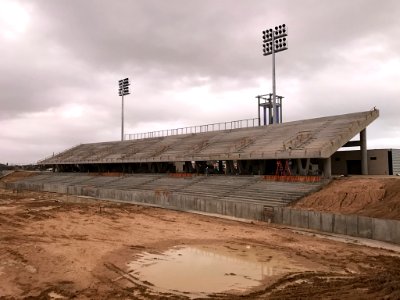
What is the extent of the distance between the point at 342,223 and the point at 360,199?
12.5ft

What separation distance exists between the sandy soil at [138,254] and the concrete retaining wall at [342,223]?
4.02ft

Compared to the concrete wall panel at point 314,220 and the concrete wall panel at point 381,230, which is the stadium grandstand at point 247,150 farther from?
the concrete wall panel at point 381,230

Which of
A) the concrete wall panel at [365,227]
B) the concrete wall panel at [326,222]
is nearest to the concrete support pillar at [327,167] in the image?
the concrete wall panel at [326,222]

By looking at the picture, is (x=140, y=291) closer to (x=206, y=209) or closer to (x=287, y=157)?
(x=206, y=209)

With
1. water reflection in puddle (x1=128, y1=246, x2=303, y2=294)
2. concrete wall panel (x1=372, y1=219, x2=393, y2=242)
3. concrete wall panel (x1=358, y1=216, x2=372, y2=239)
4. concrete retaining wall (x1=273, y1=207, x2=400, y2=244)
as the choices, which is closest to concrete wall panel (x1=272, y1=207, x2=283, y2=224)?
concrete retaining wall (x1=273, y1=207, x2=400, y2=244)

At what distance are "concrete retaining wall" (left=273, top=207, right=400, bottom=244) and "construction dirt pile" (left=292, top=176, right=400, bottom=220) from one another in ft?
3.79

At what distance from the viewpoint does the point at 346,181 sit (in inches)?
1123

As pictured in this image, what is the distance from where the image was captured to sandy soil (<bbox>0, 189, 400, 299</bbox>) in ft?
36.1

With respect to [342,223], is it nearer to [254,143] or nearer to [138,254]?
[138,254]

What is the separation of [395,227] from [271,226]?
755 cm

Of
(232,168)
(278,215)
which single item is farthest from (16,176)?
(278,215)

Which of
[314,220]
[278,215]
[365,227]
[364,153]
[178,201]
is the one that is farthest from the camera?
[364,153]

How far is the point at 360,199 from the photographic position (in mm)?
23984

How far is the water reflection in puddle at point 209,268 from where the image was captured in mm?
11805
